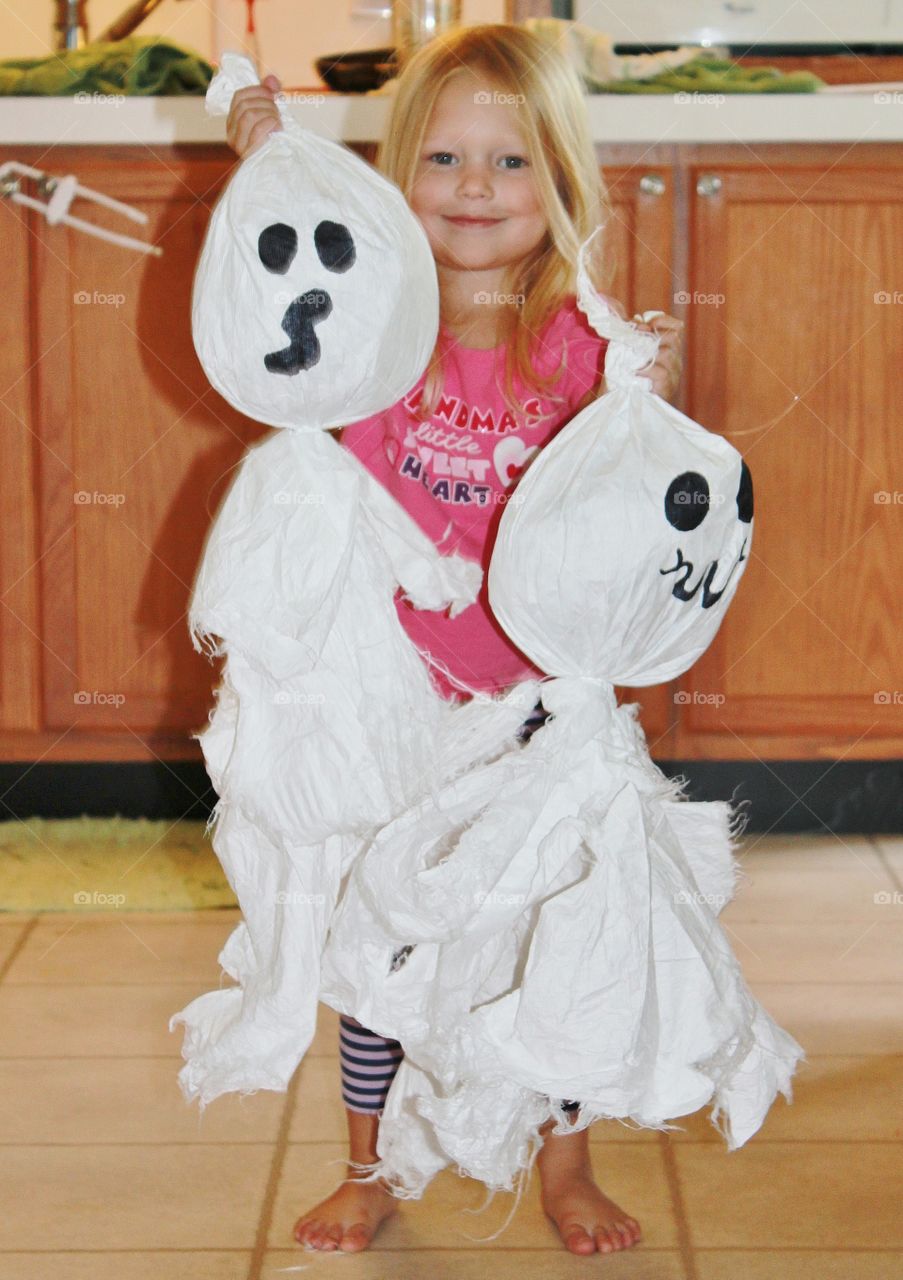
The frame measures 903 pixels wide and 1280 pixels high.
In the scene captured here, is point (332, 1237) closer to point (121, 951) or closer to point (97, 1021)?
point (97, 1021)

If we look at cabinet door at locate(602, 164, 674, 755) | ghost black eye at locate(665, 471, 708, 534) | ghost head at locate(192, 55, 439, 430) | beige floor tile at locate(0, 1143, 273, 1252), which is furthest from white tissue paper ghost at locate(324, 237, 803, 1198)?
cabinet door at locate(602, 164, 674, 755)

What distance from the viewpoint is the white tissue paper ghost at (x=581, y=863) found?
0.88 metres

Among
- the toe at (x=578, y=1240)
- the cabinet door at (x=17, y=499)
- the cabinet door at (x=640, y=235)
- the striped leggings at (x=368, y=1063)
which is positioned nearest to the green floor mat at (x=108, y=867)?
the cabinet door at (x=17, y=499)

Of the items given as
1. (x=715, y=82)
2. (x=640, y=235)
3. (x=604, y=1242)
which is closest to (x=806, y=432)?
(x=640, y=235)

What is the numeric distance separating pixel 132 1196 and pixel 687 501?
0.62m

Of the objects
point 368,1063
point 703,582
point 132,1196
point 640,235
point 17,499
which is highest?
point 640,235

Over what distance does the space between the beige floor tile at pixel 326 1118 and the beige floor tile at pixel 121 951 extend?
0.66 feet

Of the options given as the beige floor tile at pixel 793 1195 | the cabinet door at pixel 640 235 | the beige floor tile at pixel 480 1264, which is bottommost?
the beige floor tile at pixel 793 1195

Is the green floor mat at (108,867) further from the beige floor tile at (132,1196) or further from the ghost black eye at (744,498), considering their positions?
the ghost black eye at (744,498)

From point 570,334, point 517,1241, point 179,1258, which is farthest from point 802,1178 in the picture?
point 570,334

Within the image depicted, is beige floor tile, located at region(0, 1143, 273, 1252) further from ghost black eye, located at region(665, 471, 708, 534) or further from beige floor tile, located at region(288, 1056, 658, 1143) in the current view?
ghost black eye, located at region(665, 471, 708, 534)

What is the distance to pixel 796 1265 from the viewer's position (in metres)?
1.02

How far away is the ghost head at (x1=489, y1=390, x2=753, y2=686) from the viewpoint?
2.90ft

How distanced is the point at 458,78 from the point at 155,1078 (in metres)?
0.80
